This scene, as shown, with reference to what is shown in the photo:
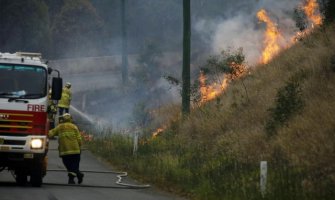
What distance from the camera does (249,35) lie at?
3603 centimetres

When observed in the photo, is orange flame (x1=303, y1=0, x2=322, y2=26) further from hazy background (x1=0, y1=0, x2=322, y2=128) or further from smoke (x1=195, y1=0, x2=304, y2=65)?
hazy background (x1=0, y1=0, x2=322, y2=128)

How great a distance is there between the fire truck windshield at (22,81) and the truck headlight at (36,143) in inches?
37.1

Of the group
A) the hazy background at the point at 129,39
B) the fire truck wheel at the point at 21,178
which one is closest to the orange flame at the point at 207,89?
the hazy background at the point at 129,39

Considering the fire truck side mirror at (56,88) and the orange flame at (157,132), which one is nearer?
the fire truck side mirror at (56,88)

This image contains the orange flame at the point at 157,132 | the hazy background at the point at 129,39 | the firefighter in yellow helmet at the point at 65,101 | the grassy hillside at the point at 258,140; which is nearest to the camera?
the grassy hillside at the point at 258,140

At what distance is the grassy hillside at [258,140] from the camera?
14406 mm

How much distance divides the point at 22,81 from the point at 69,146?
2007 mm

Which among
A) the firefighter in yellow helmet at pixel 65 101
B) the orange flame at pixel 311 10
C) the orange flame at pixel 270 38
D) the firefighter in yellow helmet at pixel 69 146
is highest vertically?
the orange flame at pixel 311 10

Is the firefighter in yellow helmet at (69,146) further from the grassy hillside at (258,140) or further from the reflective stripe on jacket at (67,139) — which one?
the grassy hillside at (258,140)

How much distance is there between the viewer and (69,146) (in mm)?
16938

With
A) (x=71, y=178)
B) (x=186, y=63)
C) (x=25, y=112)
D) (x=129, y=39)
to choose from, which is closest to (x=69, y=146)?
(x=71, y=178)

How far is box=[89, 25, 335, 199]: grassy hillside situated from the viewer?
14406 millimetres

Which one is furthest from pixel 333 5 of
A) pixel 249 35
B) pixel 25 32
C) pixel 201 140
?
pixel 25 32

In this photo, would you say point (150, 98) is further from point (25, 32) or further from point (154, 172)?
point (154, 172)
